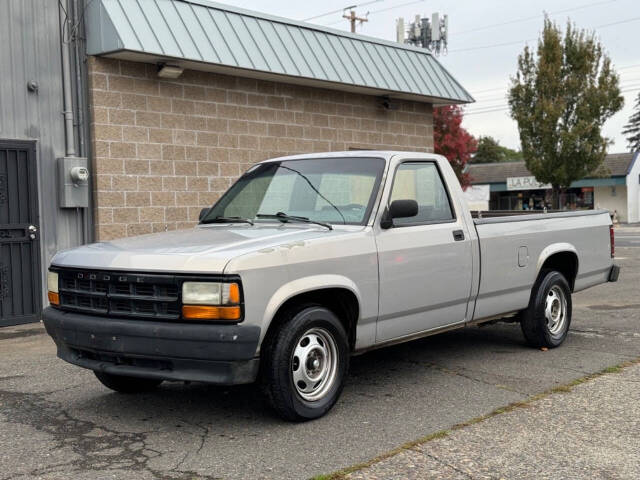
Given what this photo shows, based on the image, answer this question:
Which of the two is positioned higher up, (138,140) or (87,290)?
(138,140)

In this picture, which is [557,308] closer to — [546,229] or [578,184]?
[546,229]

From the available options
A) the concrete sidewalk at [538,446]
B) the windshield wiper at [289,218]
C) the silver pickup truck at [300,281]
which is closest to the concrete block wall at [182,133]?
the silver pickup truck at [300,281]

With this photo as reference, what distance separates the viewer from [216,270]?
15.0ft

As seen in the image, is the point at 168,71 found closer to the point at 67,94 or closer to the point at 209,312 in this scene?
the point at 67,94

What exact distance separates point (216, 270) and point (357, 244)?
1.23m

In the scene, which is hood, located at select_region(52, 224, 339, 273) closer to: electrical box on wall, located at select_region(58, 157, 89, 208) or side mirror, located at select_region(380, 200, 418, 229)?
side mirror, located at select_region(380, 200, 418, 229)

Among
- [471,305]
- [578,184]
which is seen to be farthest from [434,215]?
[578,184]

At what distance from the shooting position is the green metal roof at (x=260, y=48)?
388 inches

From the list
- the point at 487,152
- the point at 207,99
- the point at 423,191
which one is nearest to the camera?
the point at 423,191

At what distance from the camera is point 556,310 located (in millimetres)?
7656

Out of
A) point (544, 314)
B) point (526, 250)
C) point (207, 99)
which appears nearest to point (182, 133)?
point (207, 99)

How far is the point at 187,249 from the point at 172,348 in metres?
0.65

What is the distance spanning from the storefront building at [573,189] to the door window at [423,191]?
4157 cm

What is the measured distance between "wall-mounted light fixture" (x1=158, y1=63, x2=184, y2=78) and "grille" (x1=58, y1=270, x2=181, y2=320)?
5687 millimetres
